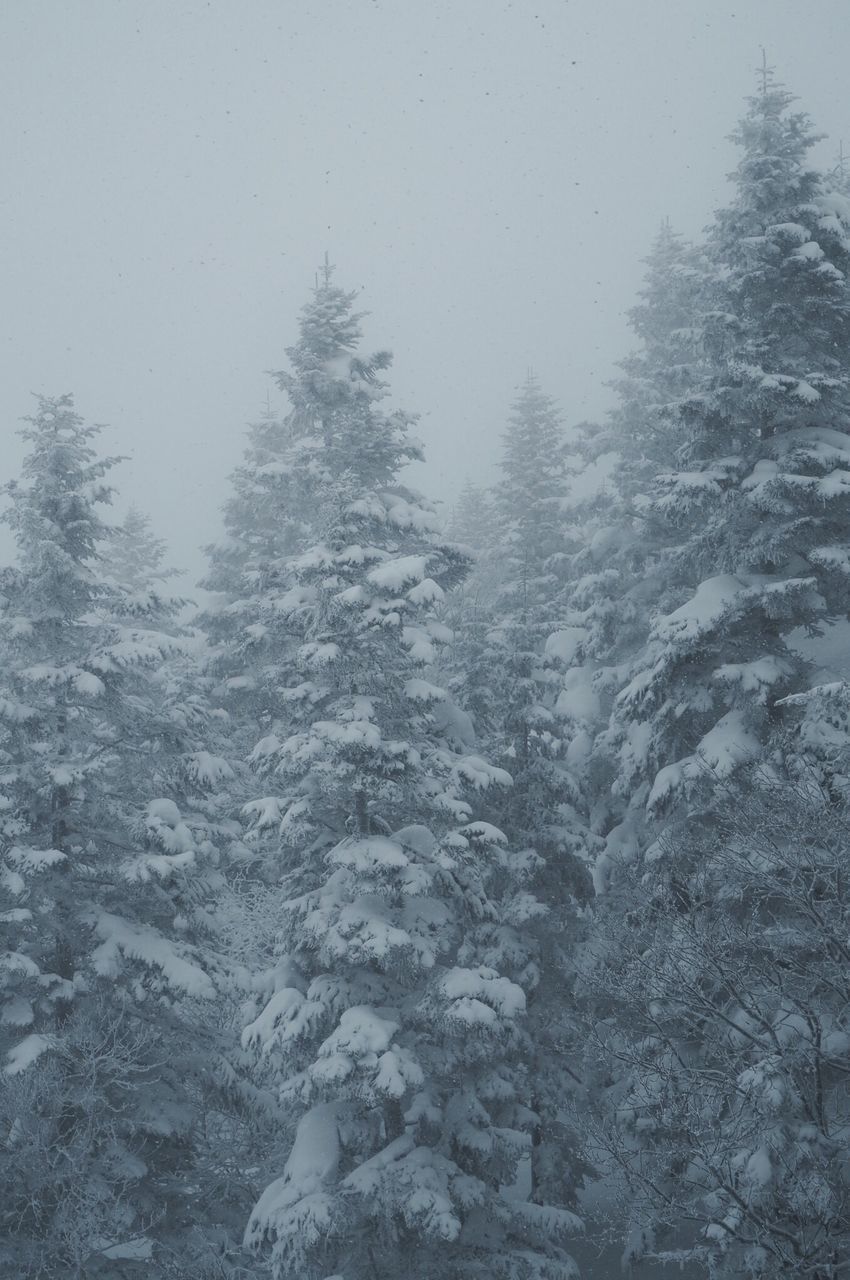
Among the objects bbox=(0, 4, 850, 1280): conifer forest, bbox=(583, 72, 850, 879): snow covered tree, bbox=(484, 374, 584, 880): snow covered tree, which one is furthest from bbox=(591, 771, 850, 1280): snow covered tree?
bbox=(484, 374, 584, 880): snow covered tree

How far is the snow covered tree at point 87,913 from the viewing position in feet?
40.1

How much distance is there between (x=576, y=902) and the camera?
18203 mm

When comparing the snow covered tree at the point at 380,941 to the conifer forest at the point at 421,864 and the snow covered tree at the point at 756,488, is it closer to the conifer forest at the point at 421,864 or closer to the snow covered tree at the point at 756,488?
the conifer forest at the point at 421,864

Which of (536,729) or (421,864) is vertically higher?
(536,729)

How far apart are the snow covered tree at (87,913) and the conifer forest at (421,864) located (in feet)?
0.24

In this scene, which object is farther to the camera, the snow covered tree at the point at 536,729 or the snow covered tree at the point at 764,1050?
the snow covered tree at the point at 536,729

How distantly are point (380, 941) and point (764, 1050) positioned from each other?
5.74 m

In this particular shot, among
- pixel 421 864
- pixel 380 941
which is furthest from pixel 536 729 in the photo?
pixel 380 941

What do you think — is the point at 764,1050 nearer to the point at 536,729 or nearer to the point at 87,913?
the point at 536,729

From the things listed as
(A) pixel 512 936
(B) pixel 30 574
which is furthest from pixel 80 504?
(A) pixel 512 936

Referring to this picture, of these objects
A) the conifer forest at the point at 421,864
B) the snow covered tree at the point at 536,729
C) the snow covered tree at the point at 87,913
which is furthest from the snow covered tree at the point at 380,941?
the snow covered tree at the point at 536,729

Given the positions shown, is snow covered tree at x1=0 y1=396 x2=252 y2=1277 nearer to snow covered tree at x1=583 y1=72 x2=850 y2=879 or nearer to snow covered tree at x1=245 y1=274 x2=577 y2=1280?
snow covered tree at x1=245 y1=274 x2=577 y2=1280

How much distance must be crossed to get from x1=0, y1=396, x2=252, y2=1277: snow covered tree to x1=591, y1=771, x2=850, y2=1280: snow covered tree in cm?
747

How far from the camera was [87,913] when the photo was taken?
46.0 ft
